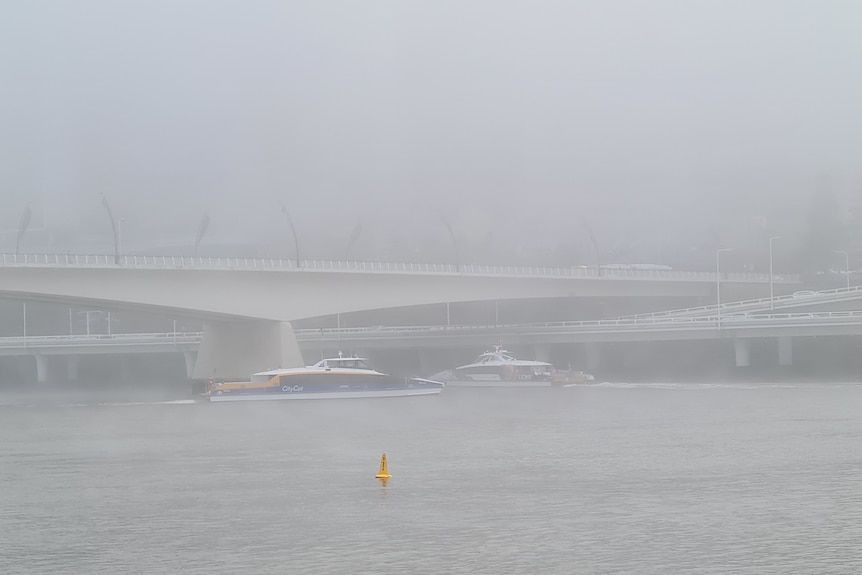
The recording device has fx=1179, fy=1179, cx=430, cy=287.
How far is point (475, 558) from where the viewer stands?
802 inches

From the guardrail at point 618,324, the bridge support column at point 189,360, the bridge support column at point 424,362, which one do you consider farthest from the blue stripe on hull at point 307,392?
the bridge support column at point 189,360

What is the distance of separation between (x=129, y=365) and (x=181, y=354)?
22.4 feet

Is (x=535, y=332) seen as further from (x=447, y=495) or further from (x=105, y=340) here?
(x=447, y=495)

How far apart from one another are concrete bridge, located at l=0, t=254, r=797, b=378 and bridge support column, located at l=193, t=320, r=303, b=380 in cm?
7

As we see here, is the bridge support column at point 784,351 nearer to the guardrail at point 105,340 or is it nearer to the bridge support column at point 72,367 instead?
the guardrail at point 105,340

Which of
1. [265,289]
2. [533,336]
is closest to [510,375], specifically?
[533,336]

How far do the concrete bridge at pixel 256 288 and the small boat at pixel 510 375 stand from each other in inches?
208

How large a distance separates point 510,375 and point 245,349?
18.2m

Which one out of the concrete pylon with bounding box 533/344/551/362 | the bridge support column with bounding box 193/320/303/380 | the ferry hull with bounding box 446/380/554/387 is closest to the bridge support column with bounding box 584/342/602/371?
the concrete pylon with bounding box 533/344/551/362

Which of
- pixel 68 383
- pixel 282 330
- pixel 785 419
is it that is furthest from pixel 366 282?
pixel 68 383

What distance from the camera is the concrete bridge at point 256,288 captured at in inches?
2616

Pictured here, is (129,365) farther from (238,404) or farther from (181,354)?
(238,404)

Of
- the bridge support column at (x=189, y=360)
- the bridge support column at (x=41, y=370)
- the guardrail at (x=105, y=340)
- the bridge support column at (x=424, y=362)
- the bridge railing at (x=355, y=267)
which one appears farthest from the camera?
the bridge support column at (x=41, y=370)

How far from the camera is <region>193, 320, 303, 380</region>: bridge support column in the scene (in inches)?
3036
